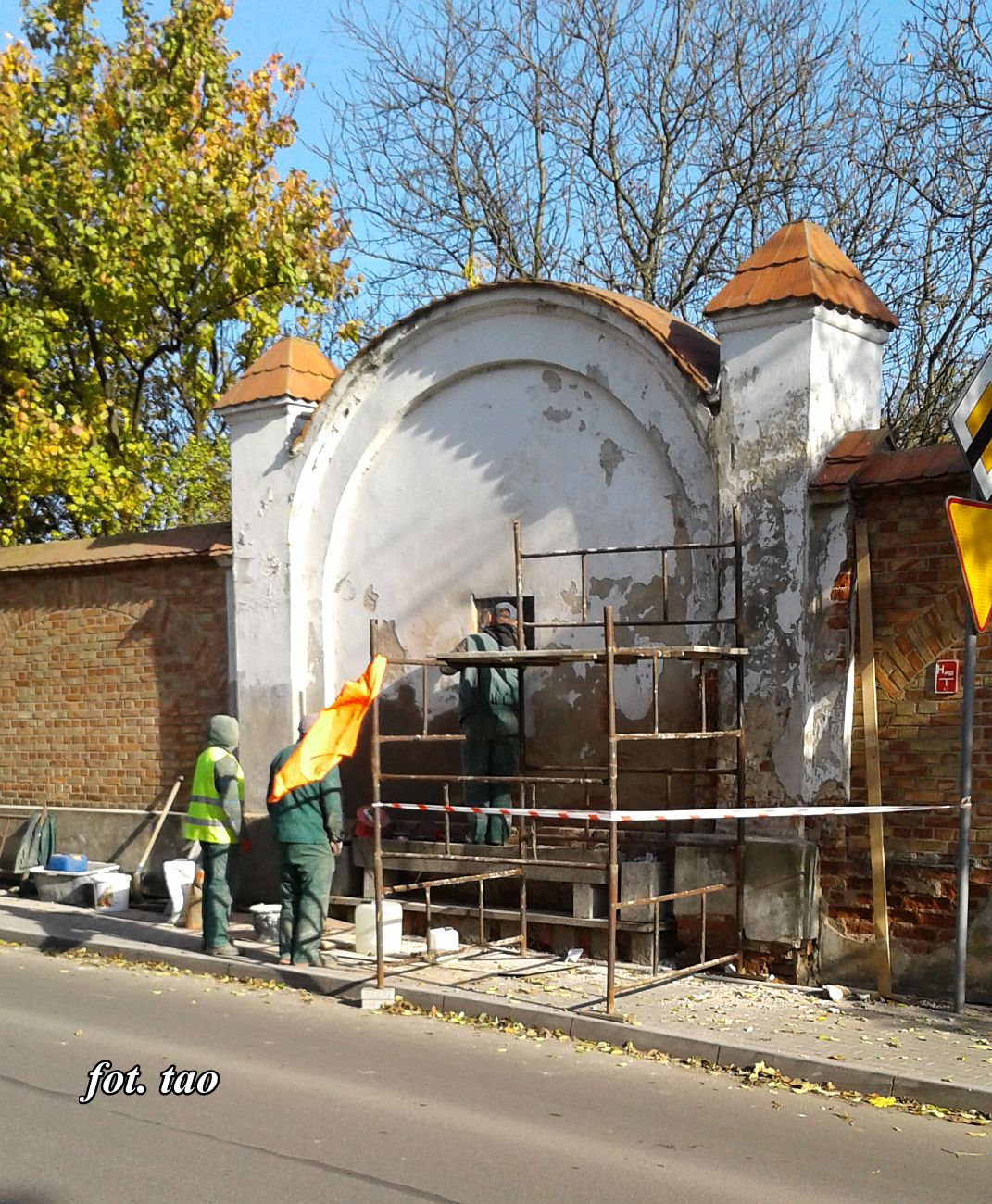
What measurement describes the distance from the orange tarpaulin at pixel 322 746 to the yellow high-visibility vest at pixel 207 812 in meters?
0.85

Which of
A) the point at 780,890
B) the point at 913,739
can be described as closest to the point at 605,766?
the point at 780,890

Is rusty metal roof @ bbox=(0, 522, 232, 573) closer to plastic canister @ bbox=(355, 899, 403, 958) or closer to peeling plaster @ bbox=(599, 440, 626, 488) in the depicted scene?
peeling plaster @ bbox=(599, 440, 626, 488)

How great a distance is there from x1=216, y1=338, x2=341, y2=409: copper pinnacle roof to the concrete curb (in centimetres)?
475

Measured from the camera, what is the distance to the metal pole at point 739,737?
355 inches

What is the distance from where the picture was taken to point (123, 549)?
43.1ft

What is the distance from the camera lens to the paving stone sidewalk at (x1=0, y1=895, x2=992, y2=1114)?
22.4 ft

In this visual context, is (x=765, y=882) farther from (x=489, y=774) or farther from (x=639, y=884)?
(x=489, y=774)

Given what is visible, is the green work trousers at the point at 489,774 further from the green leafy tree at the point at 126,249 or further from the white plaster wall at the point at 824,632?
the green leafy tree at the point at 126,249

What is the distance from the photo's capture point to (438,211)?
23047 mm

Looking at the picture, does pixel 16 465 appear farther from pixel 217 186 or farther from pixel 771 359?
pixel 771 359

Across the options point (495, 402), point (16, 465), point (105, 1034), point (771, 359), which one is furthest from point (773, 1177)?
point (16, 465)

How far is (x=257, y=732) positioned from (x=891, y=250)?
12.1 meters

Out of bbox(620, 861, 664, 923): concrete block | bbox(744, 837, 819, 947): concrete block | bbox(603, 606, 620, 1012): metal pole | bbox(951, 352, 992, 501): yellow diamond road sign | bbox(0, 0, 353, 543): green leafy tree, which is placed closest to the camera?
bbox(951, 352, 992, 501): yellow diamond road sign

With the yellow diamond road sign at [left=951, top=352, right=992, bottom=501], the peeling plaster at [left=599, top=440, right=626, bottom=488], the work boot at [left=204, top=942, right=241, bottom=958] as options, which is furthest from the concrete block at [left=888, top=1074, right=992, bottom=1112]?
the work boot at [left=204, top=942, right=241, bottom=958]
